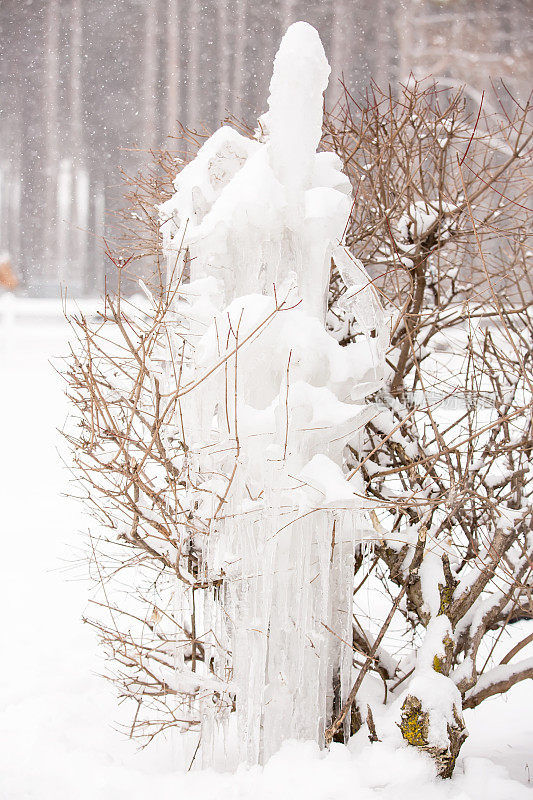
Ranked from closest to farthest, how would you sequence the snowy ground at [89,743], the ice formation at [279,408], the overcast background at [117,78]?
1. the ice formation at [279,408]
2. the snowy ground at [89,743]
3. the overcast background at [117,78]

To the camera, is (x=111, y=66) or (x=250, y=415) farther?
(x=111, y=66)

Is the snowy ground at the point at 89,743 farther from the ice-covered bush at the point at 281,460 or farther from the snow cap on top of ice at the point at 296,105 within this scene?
the snow cap on top of ice at the point at 296,105

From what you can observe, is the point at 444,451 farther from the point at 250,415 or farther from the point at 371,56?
the point at 371,56

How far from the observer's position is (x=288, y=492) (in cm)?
312

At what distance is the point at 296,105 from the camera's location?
3176 mm

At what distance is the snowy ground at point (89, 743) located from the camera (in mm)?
3307

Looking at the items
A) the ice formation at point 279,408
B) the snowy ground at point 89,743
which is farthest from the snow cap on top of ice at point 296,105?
the snowy ground at point 89,743

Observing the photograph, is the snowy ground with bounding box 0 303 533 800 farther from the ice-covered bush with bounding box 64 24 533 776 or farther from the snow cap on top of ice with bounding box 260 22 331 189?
the snow cap on top of ice with bounding box 260 22 331 189

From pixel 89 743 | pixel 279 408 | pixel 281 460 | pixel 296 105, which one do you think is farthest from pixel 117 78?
pixel 281 460

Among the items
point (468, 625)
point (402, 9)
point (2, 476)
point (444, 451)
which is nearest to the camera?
point (444, 451)

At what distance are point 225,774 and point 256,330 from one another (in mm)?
2014

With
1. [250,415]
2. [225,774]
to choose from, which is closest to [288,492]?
[250,415]

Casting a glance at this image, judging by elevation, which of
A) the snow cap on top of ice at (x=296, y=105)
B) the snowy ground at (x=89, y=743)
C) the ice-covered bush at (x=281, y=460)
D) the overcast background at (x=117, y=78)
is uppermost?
the overcast background at (x=117, y=78)

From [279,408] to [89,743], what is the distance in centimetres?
234
